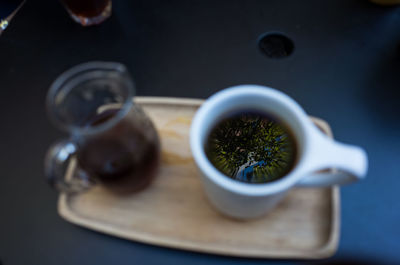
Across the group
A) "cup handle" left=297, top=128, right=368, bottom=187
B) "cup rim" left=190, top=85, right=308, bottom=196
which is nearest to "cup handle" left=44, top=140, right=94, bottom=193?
"cup rim" left=190, top=85, right=308, bottom=196

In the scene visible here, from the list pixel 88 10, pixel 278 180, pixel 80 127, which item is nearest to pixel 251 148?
pixel 278 180

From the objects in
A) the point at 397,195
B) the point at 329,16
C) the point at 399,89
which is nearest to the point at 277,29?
the point at 329,16

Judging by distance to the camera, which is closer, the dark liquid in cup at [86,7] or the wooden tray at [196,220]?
the wooden tray at [196,220]

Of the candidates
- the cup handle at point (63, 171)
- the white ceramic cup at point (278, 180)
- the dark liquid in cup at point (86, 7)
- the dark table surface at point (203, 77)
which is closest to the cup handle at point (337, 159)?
the white ceramic cup at point (278, 180)

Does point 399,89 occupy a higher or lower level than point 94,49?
lower

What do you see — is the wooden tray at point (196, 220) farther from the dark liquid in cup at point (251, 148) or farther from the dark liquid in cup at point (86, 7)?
the dark liquid in cup at point (86, 7)

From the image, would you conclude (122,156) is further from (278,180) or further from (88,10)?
(88,10)

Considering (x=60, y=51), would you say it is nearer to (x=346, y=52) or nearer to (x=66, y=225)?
(x=66, y=225)
